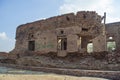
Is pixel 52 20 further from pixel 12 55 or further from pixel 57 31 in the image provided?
pixel 12 55

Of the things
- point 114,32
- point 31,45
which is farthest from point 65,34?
point 114,32

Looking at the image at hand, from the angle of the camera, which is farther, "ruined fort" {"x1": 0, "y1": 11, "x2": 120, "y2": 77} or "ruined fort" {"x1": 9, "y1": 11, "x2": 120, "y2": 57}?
"ruined fort" {"x1": 9, "y1": 11, "x2": 120, "y2": 57}

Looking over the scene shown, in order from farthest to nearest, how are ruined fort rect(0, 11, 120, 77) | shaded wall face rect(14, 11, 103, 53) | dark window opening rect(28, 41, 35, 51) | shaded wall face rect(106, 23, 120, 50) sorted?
shaded wall face rect(106, 23, 120, 50) → dark window opening rect(28, 41, 35, 51) → shaded wall face rect(14, 11, 103, 53) → ruined fort rect(0, 11, 120, 77)

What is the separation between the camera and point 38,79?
34.2ft

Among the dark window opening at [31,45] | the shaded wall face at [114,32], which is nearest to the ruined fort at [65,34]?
the dark window opening at [31,45]

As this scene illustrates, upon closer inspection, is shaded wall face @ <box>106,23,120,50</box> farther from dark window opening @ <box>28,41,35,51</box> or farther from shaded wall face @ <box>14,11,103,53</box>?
dark window opening @ <box>28,41,35,51</box>

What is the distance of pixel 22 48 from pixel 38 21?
3825mm

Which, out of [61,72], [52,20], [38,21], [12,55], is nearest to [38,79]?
[61,72]

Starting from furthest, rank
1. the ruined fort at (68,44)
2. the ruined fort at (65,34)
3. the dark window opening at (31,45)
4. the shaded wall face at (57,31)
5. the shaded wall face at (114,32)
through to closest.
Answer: the shaded wall face at (114,32)
the dark window opening at (31,45)
the shaded wall face at (57,31)
the ruined fort at (65,34)
the ruined fort at (68,44)

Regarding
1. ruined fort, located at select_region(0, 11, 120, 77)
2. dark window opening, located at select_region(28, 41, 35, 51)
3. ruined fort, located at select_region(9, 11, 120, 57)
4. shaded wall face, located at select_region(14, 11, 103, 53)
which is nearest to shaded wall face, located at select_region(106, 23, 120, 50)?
ruined fort, located at select_region(9, 11, 120, 57)

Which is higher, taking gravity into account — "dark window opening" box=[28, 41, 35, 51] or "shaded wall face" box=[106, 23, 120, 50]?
"shaded wall face" box=[106, 23, 120, 50]

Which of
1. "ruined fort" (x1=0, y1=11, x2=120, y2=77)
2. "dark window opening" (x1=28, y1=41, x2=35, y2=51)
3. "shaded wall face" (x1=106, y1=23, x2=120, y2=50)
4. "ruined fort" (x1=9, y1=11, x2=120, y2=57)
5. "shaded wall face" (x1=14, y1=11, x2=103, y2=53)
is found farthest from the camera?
"shaded wall face" (x1=106, y1=23, x2=120, y2=50)

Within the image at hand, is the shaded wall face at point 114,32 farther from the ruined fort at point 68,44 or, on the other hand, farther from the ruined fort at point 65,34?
the ruined fort at point 68,44

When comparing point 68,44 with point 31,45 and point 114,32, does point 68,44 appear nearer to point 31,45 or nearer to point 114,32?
point 31,45
